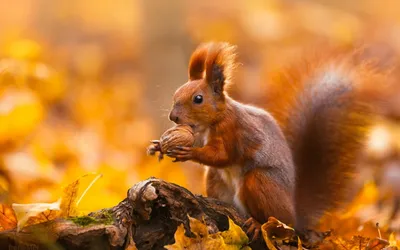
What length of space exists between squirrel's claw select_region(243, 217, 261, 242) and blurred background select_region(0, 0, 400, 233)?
44 centimetres

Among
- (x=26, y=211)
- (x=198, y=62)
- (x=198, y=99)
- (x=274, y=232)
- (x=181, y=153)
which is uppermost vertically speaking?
(x=198, y=62)

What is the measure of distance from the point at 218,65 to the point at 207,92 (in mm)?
87

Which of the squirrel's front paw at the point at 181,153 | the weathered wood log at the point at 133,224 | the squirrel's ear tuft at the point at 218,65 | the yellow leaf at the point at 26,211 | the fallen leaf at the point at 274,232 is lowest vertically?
the fallen leaf at the point at 274,232

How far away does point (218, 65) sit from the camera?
2391mm

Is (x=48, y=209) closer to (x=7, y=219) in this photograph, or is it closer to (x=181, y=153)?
(x=7, y=219)

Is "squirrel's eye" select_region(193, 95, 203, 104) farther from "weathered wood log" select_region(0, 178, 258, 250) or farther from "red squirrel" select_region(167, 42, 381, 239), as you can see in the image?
"weathered wood log" select_region(0, 178, 258, 250)

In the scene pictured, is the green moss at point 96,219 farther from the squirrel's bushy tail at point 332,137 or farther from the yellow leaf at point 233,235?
the squirrel's bushy tail at point 332,137

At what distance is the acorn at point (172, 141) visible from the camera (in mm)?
2229

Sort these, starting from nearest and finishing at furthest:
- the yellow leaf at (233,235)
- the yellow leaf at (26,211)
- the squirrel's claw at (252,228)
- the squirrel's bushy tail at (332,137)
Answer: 1. the yellow leaf at (26,211)
2. the yellow leaf at (233,235)
3. the squirrel's claw at (252,228)
4. the squirrel's bushy tail at (332,137)

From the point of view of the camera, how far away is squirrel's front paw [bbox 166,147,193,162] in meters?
2.23

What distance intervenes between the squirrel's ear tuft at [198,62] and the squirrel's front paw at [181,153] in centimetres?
30

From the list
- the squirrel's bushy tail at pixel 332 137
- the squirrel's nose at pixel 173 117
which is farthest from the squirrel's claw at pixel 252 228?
the squirrel's nose at pixel 173 117

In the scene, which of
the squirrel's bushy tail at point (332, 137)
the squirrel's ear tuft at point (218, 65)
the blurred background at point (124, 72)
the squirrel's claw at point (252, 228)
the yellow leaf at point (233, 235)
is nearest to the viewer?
the yellow leaf at point (233, 235)

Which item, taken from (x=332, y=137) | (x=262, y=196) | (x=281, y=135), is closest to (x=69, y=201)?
(x=262, y=196)
